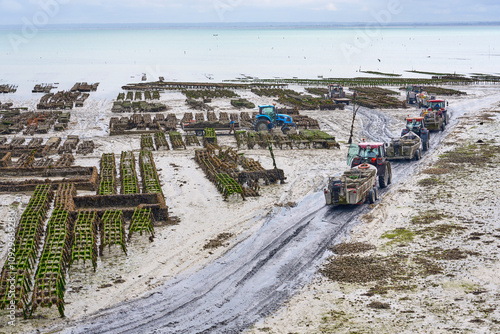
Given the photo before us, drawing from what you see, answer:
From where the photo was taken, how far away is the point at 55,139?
35.9 meters

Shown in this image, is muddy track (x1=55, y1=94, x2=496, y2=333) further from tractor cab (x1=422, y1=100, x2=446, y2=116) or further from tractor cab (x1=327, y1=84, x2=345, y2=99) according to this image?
tractor cab (x1=327, y1=84, x2=345, y2=99)

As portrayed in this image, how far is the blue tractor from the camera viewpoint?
38.2 metres

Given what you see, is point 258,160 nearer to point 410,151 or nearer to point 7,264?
point 410,151

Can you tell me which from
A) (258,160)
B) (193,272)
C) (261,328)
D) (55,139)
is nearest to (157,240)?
(193,272)

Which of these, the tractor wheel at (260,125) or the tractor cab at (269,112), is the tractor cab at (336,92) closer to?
the tractor cab at (269,112)

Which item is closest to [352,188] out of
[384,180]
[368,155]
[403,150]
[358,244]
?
[368,155]

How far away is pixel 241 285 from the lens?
49.5ft

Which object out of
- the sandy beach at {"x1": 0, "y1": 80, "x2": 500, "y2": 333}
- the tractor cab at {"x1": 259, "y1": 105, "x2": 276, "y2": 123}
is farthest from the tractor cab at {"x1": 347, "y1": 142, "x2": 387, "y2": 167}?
the tractor cab at {"x1": 259, "y1": 105, "x2": 276, "y2": 123}

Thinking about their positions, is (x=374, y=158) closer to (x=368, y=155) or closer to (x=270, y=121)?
(x=368, y=155)

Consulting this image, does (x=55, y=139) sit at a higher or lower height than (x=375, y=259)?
higher

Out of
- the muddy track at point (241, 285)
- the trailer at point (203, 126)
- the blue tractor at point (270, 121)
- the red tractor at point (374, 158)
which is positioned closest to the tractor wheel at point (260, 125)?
the blue tractor at point (270, 121)

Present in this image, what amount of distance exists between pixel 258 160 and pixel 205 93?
3284cm

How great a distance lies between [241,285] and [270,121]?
2404 cm

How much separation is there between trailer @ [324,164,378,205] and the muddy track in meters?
0.62
